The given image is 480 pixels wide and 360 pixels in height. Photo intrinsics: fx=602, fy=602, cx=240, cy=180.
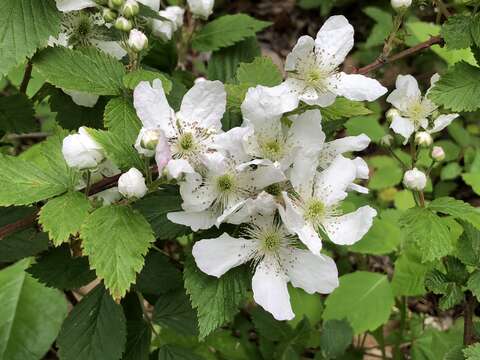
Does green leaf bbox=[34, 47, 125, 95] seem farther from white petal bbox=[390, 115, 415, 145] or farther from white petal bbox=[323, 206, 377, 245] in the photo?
white petal bbox=[390, 115, 415, 145]

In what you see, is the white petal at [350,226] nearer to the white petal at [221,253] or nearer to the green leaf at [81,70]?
the white petal at [221,253]

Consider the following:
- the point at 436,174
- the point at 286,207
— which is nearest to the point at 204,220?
the point at 286,207

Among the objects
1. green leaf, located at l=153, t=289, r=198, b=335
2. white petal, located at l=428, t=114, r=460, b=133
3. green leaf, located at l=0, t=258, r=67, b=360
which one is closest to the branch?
white petal, located at l=428, t=114, r=460, b=133

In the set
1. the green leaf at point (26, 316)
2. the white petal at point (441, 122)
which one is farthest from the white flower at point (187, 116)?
the green leaf at point (26, 316)

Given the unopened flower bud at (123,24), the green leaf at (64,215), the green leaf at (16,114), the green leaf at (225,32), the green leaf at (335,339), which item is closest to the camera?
the green leaf at (64,215)

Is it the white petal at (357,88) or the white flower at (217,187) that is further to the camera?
the white petal at (357,88)

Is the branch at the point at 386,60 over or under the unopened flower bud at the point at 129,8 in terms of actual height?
under
